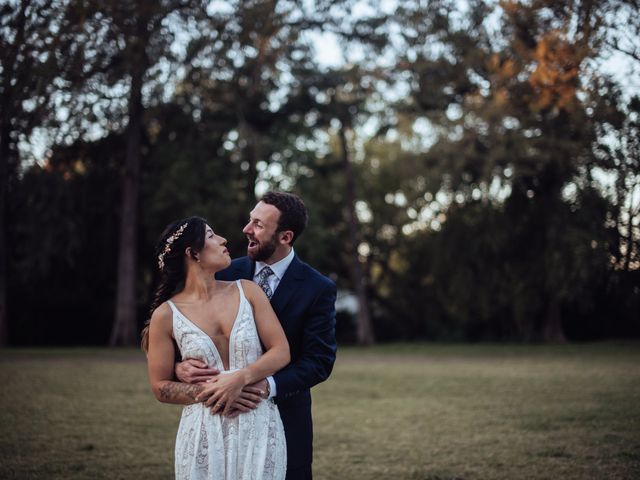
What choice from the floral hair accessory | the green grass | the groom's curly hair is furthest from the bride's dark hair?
the green grass

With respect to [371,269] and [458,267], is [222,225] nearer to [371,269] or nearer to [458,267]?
[458,267]

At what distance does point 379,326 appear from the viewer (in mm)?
31922

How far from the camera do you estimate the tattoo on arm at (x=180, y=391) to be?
127 inches

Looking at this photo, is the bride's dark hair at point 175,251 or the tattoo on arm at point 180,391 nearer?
the tattoo on arm at point 180,391

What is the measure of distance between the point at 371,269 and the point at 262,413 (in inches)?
1281

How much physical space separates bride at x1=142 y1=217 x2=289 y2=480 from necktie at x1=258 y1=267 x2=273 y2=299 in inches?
12.3

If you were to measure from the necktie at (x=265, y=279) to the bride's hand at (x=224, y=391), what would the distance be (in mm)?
618

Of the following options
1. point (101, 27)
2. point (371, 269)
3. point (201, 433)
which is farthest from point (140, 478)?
point (371, 269)

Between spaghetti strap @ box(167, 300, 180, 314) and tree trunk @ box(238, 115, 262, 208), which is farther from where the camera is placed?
tree trunk @ box(238, 115, 262, 208)

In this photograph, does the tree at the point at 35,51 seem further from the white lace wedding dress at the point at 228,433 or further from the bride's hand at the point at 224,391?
the bride's hand at the point at 224,391

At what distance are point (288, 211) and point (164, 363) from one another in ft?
3.26

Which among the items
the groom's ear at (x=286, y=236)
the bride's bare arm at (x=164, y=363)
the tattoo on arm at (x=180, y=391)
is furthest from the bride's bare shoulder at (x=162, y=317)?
the groom's ear at (x=286, y=236)

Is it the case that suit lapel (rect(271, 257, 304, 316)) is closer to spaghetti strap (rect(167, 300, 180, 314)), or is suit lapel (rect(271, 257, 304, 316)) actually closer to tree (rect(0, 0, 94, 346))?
spaghetti strap (rect(167, 300, 180, 314))

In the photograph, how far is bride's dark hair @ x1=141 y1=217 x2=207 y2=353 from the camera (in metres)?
3.40
